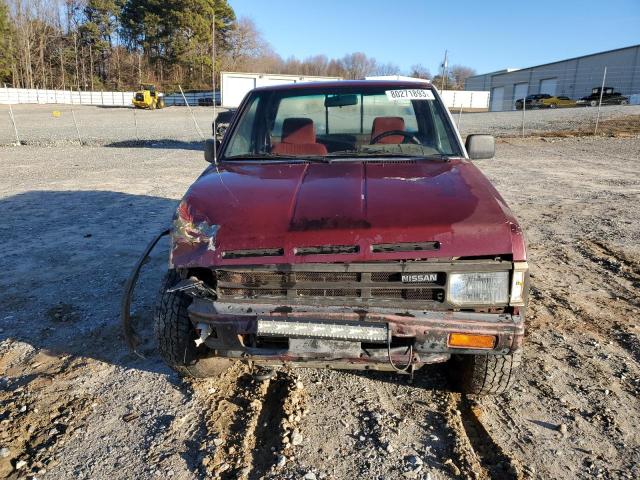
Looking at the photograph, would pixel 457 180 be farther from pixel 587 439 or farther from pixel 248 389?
pixel 248 389

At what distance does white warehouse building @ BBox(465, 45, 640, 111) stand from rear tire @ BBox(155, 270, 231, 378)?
1713 inches

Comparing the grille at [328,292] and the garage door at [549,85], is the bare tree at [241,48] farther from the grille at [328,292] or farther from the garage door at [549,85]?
the grille at [328,292]

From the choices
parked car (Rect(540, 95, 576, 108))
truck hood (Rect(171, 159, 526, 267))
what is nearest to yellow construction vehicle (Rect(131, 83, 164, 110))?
parked car (Rect(540, 95, 576, 108))

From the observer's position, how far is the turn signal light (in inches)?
93.7

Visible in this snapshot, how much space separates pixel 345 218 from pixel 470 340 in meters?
0.85

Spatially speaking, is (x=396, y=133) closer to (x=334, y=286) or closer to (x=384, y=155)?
(x=384, y=155)

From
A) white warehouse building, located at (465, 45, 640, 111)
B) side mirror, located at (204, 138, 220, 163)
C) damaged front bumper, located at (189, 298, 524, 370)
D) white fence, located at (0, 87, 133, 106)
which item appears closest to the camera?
damaged front bumper, located at (189, 298, 524, 370)

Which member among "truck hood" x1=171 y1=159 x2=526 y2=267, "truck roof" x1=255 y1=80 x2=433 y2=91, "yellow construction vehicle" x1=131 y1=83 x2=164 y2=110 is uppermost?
"yellow construction vehicle" x1=131 y1=83 x2=164 y2=110

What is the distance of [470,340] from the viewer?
7.85ft

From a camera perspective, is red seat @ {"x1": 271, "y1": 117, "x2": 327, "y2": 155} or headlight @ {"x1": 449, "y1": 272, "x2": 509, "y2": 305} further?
red seat @ {"x1": 271, "y1": 117, "x2": 327, "y2": 155}

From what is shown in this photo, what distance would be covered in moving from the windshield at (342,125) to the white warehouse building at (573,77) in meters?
41.4

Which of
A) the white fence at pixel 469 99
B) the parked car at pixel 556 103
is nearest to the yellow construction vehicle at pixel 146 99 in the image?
the white fence at pixel 469 99

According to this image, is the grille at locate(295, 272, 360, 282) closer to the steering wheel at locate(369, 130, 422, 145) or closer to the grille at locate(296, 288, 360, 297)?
the grille at locate(296, 288, 360, 297)

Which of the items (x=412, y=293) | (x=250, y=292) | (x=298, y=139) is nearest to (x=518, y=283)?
(x=412, y=293)
